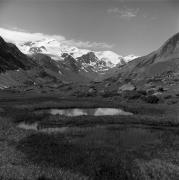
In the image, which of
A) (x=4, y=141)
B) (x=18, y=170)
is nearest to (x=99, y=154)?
(x=18, y=170)

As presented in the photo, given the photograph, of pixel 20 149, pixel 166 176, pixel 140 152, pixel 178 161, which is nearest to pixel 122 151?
pixel 140 152

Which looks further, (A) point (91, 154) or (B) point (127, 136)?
(B) point (127, 136)

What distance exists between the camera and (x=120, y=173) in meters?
→ 24.4

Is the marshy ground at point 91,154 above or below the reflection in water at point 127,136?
above

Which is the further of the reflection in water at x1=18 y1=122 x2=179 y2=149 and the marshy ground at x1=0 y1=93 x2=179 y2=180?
the reflection in water at x1=18 y1=122 x2=179 y2=149

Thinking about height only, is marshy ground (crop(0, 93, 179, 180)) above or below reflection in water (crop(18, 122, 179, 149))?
above

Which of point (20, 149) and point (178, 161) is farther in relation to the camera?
point (20, 149)

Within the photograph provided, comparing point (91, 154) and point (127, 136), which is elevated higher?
point (91, 154)

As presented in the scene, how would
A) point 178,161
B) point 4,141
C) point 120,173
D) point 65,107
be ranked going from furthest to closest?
point 65,107 < point 4,141 < point 178,161 < point 120,173

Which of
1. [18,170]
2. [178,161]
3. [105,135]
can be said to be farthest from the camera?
[105,135]

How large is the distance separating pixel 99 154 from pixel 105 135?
11738 mm

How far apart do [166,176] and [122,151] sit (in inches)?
333

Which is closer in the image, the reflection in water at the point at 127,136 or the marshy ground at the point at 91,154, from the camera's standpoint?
the marshy ground at the point at 91,154

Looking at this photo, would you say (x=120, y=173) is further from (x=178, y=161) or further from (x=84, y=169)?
(x=178, y=161)
